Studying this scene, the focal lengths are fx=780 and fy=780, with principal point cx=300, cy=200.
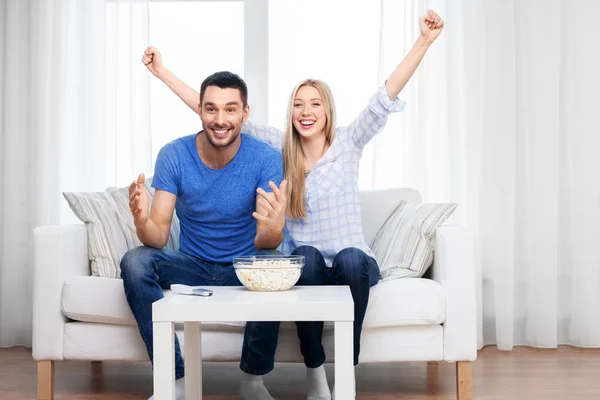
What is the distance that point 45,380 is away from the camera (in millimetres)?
2697

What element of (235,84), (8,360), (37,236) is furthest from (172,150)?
(8,360)

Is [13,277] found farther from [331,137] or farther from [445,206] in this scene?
[445,206]

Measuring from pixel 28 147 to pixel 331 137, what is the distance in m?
1.89

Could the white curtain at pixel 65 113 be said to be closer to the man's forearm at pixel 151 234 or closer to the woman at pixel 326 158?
the woman at pixel 326 158

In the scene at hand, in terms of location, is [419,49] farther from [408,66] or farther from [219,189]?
[219,189]

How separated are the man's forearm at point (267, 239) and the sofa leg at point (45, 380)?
87 centimetres

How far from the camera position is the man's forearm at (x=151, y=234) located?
2459mm

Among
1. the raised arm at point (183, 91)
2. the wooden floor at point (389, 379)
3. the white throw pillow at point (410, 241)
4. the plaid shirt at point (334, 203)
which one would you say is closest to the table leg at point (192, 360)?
the wooden floor at point (389, 379)

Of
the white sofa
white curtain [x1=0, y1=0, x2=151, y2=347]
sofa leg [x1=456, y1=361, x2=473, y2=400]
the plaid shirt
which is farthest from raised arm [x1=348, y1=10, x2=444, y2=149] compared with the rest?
white curtain [x1=0, y1=0, x2=151, y2=347]

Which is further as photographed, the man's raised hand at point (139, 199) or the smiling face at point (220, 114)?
the smiling face at point (220, 114)

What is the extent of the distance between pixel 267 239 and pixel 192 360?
45 cm

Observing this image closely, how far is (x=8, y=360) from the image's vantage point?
140 inches

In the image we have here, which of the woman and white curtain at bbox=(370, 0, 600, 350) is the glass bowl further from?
white curtain at bbox=(370, 0, 600, 350)

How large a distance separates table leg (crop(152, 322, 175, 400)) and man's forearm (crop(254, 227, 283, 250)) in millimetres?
589
